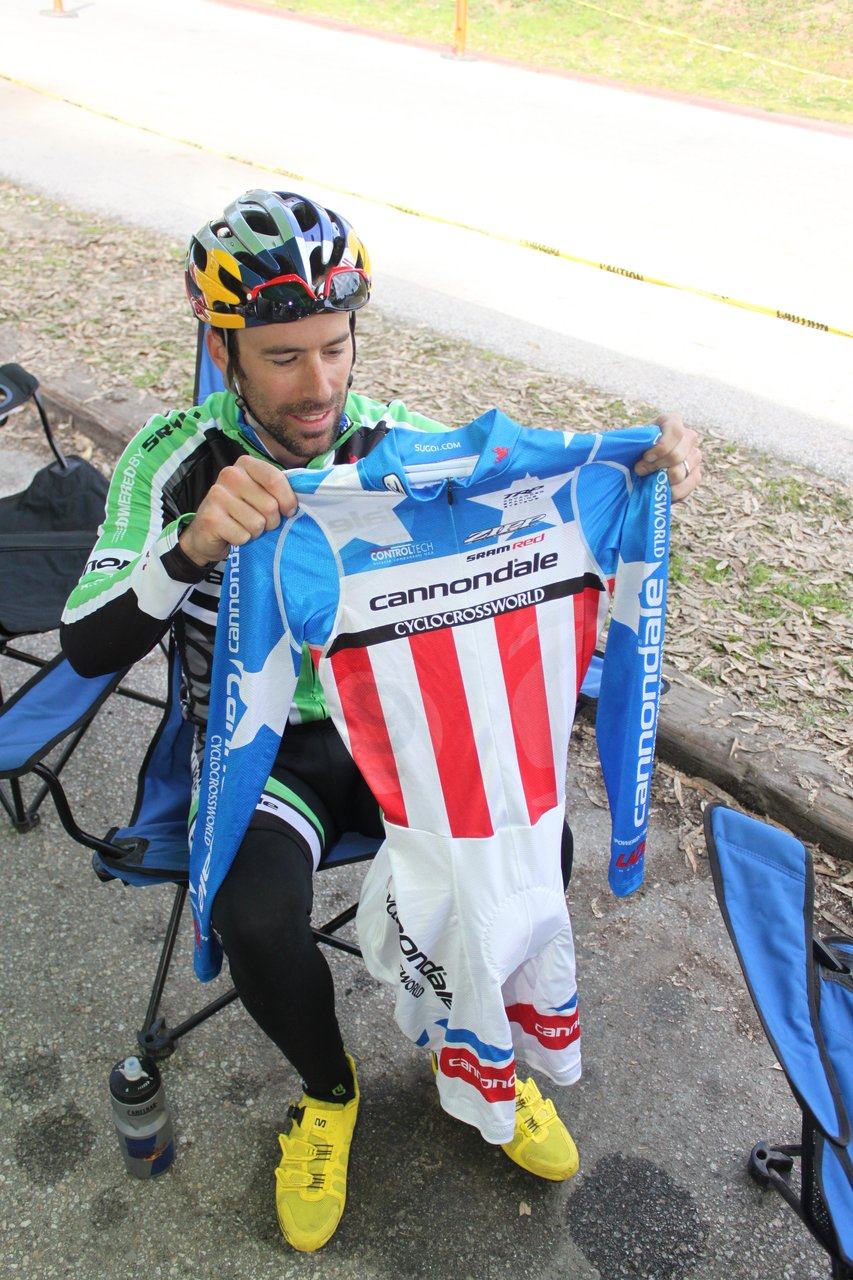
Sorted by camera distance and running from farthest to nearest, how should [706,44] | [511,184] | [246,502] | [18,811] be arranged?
[706,44] → [511,184] → [18,811] → [246,502]

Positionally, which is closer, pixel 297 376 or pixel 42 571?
pixel 297 376

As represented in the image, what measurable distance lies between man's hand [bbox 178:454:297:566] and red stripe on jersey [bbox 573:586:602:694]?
22.1 inches

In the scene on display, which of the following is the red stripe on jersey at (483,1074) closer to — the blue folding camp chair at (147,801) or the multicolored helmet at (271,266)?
the blue folding camp chair at (147,801)

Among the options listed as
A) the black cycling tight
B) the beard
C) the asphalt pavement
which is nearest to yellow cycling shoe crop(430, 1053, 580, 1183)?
the black cycling tight

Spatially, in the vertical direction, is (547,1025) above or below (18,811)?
above

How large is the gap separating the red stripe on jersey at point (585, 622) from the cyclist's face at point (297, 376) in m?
0.59

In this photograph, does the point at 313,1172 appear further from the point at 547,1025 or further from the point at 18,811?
the point at 18,811

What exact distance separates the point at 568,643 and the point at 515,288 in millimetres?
4857

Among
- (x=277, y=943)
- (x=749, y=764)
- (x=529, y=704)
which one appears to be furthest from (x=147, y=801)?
(x=749, y=764)

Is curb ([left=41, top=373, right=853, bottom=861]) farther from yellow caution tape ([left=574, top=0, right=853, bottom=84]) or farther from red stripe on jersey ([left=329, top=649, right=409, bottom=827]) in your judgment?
yellow caution tape ([left=574, top=0, right=853, bottom=84])

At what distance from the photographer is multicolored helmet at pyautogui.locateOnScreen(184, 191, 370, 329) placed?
1.95 m

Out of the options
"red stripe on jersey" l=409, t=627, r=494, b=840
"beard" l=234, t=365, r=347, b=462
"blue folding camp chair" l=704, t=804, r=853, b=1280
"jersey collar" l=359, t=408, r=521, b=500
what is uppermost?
"jersey collar" l=359, t=408, r=521, b=500

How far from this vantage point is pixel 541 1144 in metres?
2.12

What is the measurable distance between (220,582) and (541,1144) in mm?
1271
